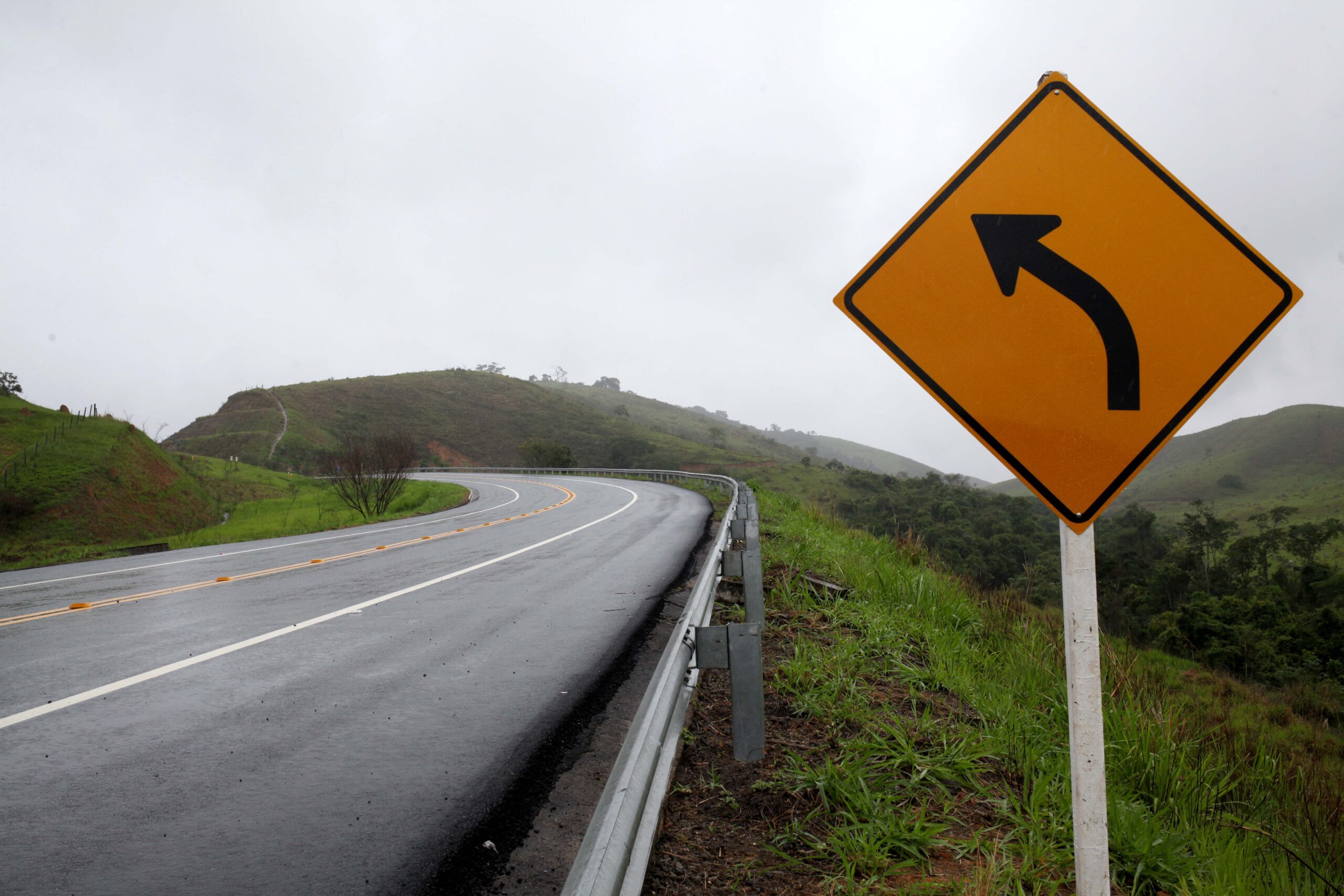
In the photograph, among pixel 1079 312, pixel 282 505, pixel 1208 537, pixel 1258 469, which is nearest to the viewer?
pixel 1079 312

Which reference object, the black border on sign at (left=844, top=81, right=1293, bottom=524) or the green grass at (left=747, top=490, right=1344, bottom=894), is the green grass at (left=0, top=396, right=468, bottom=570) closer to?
the green grass at (left=747, top=490, right=1344, bottom=894)

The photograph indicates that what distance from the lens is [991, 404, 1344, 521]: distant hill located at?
11611 cm

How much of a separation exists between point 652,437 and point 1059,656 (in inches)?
3760

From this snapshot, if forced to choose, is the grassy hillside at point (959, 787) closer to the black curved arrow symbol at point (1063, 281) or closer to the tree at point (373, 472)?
the black curved arrow symbol at point (1063, 281)

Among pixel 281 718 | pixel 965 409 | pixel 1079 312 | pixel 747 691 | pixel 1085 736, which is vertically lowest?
pixel 281 718

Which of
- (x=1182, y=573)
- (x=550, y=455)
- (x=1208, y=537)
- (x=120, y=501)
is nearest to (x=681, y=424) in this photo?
(x=550, y=455)

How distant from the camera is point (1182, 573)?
40.8 m

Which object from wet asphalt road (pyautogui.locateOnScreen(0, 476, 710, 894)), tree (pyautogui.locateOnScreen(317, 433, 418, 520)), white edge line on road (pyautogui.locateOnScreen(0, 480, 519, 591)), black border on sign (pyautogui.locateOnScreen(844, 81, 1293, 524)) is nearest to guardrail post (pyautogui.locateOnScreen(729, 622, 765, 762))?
wet asphalt road (pyautogui.locateOnScreen(0, 476, 710, 894))

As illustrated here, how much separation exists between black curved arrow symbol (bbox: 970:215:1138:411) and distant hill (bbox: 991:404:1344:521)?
4694 inches

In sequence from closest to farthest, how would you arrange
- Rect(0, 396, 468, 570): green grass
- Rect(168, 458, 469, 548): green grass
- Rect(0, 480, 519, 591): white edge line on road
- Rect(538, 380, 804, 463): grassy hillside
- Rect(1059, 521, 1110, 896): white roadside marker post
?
Rect(1059, 521, 1110, 896): white roadside marker post
Rect(0, 480, 519, 591): white edge line on road
Rect(168, 458, 469, 548): green grass
Rect(0, 396, 468, 570): green grass
Rect(538, 380, 804, 463): grassy hillside

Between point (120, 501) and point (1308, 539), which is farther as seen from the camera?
point (1308, 539)

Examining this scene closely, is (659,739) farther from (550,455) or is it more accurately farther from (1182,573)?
(550,455)

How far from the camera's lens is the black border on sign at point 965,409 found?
2002 mm

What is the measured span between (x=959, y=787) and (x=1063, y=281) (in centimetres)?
232
